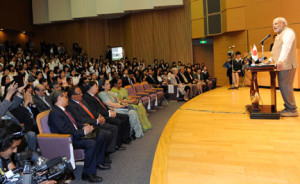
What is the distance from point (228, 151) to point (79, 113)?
1937 millimetres

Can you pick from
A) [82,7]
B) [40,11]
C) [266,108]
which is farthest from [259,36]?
[40,11]

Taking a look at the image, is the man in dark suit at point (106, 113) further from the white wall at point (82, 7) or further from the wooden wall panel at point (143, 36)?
the wooden wall panel at point (143, 36)

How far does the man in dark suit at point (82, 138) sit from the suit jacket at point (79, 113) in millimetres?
207

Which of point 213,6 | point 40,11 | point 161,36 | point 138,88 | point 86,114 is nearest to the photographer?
point 86,114

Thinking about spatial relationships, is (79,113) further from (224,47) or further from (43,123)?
(224,47)

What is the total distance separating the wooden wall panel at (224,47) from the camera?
10.2m

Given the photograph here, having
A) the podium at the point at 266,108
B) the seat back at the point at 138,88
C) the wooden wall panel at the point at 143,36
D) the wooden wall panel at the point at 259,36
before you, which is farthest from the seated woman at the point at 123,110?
the wooden wall panel at the point at 143,36

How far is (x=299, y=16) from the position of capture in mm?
8195

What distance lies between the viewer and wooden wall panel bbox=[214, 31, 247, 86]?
402 inches

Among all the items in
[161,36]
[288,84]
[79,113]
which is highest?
[161,36]

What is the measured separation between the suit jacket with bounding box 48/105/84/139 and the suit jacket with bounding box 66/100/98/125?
0.31 m

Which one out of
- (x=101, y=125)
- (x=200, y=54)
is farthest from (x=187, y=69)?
(x=101, y=125)

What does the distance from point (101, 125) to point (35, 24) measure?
509 inches

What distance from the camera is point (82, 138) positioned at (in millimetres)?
3014
